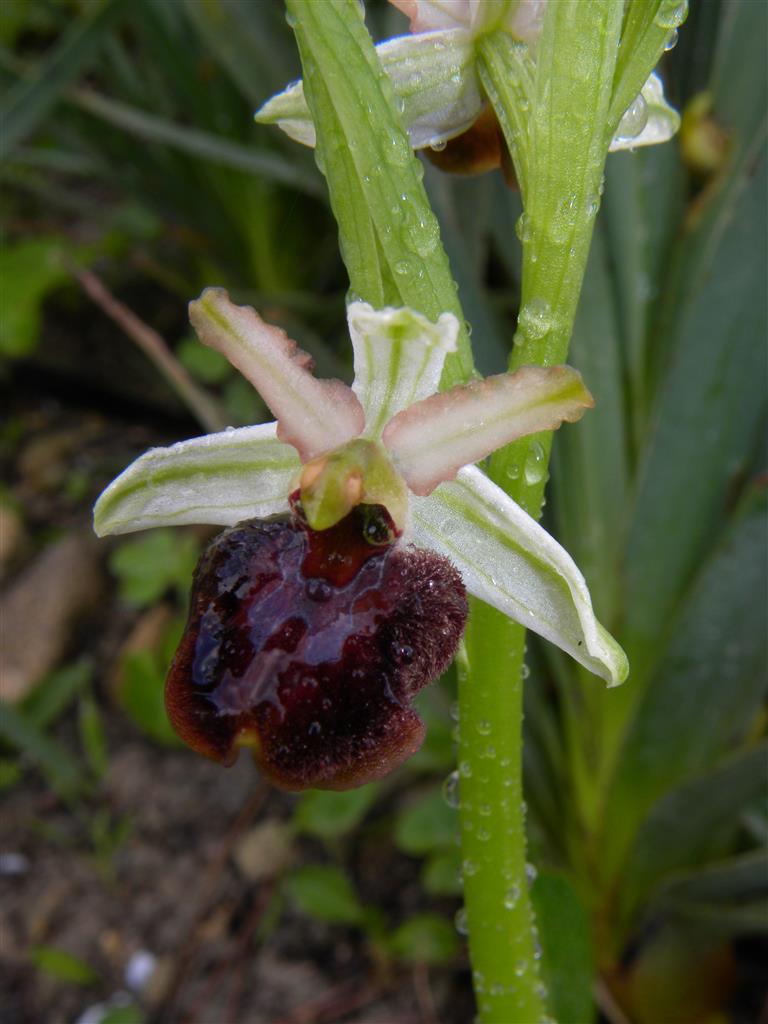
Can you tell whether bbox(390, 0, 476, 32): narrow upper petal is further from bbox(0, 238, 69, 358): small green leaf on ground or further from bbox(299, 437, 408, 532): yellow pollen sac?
bbox(0, 238, 69, 358): small green leaf on ground

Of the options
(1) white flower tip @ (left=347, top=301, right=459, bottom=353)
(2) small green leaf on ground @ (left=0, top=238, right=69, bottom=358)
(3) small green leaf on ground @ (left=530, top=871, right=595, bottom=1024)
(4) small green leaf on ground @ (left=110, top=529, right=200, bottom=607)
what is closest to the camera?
(1) white flower tip @ (left=347, top=301, right=459, bottom=353)

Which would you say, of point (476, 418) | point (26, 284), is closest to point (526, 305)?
point (476, 418)

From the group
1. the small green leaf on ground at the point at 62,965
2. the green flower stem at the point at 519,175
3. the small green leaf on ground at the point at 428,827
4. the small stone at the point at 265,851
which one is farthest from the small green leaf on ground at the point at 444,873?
the green flower stem at the point at 519,175

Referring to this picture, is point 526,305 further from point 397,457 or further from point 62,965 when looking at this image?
point 62,965

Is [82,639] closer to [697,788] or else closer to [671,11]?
[697,788]

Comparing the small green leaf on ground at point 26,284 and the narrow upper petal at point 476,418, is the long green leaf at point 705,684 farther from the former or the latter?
the small green leaf on ground at point 26,284

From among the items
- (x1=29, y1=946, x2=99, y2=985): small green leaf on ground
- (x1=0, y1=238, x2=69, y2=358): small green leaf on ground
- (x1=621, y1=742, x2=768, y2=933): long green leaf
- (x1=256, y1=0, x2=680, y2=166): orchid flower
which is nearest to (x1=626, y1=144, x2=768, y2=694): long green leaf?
(x1=621, y1=742, x2=768, y2=933): long green leaf
